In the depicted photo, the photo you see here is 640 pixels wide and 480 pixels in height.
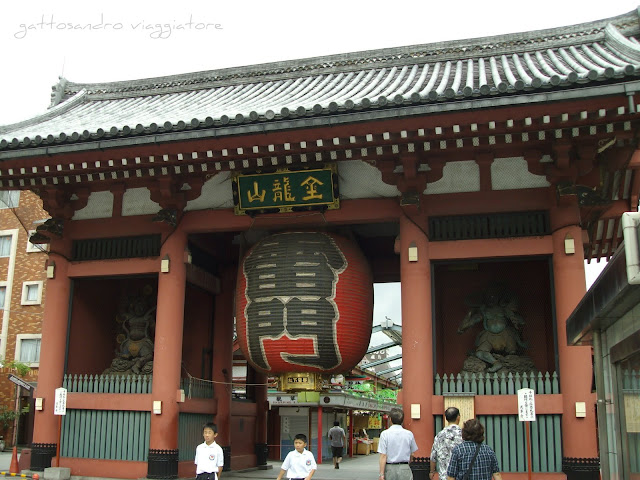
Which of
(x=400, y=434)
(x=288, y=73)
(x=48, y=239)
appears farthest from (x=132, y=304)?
(x=400, y=434)

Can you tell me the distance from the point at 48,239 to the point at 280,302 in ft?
14.8

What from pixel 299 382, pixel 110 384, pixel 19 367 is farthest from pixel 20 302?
pixel 299 382

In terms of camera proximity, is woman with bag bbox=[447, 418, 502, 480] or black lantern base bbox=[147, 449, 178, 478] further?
black lantern base bbox=[147, 449, 178, 478]

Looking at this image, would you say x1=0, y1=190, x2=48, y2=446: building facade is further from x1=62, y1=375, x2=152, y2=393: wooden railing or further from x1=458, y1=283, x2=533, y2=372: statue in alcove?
x1=458, y1=283, x2=533, y2=372: statue in alcove

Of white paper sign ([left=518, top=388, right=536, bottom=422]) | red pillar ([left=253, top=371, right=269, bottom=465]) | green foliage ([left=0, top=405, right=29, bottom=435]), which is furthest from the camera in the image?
green foliage ([left=0, top=405, right=29, bottom=435])

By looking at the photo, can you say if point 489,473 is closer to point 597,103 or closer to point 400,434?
point 400,434

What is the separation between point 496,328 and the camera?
404 inches

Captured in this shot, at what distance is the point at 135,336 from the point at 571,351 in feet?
24.4

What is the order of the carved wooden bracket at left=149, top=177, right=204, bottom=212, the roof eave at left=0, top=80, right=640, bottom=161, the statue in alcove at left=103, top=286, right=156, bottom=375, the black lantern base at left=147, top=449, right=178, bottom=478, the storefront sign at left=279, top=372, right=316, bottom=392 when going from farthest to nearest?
the statue in alcove at left=103, top=286, right=156, bottom=375
the carved wooden bracket at left=149, top=177, right=204, bottom=212
the storefront sign at left=279, top=372, right=316, bottom=392
the black lantern base at left=147, top=449, right=178, bottom=478
the roof eave at left=0, top=80, right=640, bottom=161

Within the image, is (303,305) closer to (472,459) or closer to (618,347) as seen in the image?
(472,459)

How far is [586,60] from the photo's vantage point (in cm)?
1108

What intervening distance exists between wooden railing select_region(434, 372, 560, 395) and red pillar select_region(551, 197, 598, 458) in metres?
0.18

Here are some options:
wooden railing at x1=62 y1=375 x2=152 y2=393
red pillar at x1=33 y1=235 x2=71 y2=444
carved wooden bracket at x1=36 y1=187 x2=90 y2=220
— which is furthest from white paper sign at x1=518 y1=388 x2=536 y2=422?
carved wooden bracket at x1=36 y1=187 x2=90 y2=220

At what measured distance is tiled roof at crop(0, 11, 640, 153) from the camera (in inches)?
347
